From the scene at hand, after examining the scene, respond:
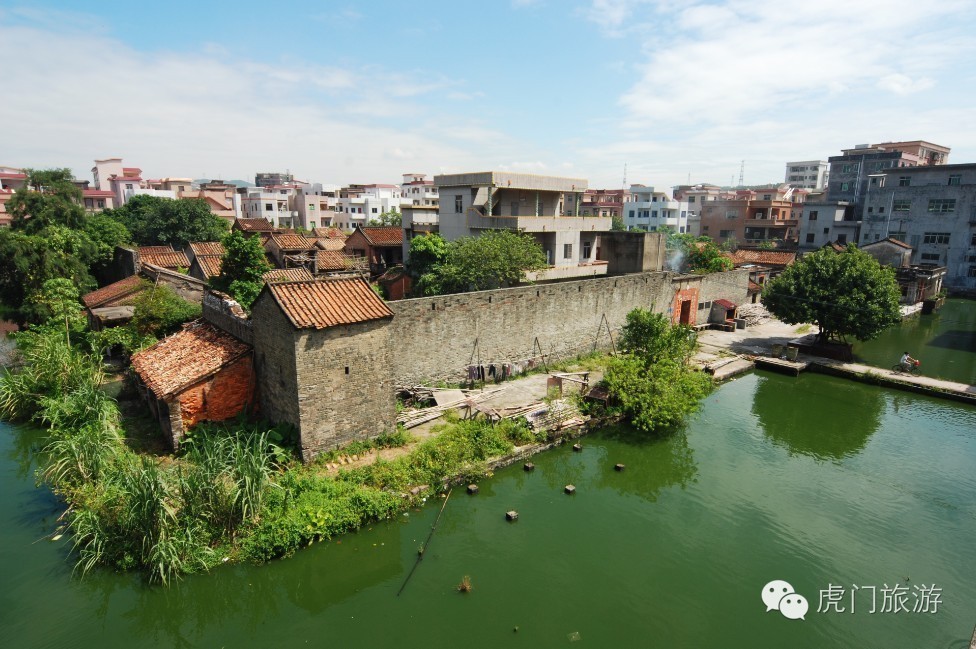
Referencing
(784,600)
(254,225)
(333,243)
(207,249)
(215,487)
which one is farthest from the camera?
(254,225)

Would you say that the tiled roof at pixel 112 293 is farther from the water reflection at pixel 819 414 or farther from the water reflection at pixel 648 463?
the water reflection at pixel 819 414

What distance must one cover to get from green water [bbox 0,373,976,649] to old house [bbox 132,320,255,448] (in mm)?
2943

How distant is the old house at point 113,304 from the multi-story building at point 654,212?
50.7 meters

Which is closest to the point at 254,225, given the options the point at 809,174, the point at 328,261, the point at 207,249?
the point at 207,249

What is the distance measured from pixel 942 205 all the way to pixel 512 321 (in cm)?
4043

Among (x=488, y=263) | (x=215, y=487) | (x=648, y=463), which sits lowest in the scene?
(x=648, y=463)

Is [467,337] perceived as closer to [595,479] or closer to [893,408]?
[595,479]

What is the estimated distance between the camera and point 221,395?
13422mm

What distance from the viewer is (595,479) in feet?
44.6

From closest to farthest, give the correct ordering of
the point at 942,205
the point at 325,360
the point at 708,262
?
the point at 325,360 < the point at 708,262 < the point at 942,205

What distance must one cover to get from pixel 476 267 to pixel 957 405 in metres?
17.6

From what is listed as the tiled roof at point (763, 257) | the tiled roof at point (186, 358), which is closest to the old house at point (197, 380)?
the tiled roof at point (186, 358)

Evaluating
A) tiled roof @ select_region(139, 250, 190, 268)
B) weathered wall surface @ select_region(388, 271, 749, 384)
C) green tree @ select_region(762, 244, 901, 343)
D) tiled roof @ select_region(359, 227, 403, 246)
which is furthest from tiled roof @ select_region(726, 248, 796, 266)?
tiled roof @ select_region(139, 250, 190, 268)

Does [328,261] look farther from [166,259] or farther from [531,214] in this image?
[531,214]
